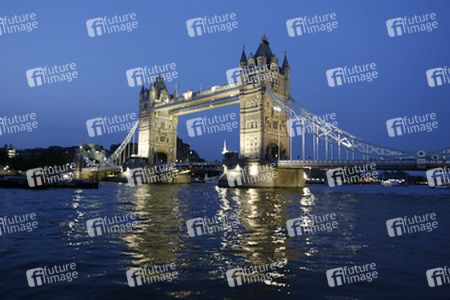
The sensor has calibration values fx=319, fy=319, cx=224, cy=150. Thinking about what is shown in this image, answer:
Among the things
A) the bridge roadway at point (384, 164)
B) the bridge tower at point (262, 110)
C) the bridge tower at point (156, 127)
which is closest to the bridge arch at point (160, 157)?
the bridge tower at point (156, 127)

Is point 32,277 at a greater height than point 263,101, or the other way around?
point 263,101

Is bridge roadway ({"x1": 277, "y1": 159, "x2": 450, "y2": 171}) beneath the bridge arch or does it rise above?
beneath

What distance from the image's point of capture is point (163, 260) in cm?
722

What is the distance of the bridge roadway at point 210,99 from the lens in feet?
184

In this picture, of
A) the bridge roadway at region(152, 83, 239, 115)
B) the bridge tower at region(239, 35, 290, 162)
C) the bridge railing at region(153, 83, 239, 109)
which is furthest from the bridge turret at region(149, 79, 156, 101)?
the bridge tower at region(239, 35, 290, 162)

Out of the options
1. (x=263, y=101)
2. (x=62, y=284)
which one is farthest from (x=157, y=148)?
(x=62, y=284)

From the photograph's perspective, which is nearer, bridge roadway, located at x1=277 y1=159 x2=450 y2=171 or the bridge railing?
bridge roadway, located at x1=277 y1=159 x2=450 y2=171

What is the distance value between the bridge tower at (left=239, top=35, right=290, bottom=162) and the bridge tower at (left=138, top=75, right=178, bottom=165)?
2569cm

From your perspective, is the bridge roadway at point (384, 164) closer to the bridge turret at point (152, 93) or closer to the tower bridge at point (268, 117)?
the tower bridge at point (268, 117)

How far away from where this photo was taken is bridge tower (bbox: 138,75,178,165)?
2901 inches

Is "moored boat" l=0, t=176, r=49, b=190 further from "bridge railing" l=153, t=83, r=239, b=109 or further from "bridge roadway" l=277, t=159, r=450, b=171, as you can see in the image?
"bridge railing" l=153, t=83, r=239, b=109

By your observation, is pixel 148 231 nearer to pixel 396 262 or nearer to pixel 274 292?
pixel 274 292

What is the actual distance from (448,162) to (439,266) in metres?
32.2

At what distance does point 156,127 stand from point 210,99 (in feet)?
66.4
